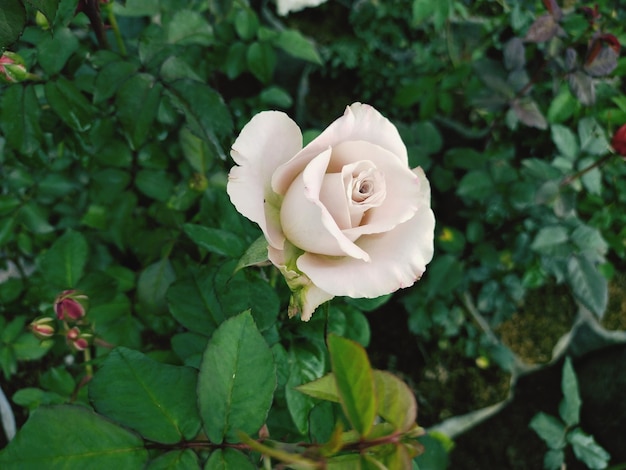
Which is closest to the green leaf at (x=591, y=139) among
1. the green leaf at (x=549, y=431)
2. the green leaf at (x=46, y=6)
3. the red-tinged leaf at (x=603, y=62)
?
the red-tinged leaf at (x=603, y=62)

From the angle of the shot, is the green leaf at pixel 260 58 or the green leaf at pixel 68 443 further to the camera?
the green leaf at pixel 260 58

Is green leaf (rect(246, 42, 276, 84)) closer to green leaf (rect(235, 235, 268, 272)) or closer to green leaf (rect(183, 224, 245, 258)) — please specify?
green leaf (rect(183, 224, 245, 258))

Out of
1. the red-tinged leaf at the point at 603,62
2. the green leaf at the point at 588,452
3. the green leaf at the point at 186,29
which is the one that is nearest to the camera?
the green leaf at the point at 186,29

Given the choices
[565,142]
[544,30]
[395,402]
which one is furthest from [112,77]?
[565,142]

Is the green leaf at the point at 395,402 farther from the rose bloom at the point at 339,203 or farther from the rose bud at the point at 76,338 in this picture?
the rose bud at the point at 76,338

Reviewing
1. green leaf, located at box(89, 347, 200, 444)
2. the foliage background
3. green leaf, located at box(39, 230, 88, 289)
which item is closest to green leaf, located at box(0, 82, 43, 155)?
the foliage background

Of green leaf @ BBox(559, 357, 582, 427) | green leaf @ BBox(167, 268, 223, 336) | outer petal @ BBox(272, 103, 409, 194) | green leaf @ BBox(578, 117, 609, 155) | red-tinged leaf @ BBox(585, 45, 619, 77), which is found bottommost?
green leaf @ BBox(559, 357, 582, 427)

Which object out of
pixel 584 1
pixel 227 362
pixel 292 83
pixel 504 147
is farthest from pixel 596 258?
pixel 292 83

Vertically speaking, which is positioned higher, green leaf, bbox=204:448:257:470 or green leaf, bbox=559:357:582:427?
green leaf, bbox=204:448:257:470
